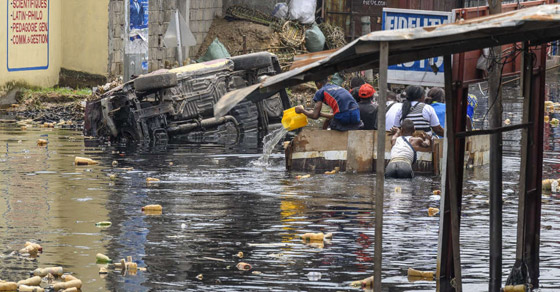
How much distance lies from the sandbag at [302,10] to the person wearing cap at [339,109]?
605 inches

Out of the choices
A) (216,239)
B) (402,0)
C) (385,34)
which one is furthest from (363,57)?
(402,0)

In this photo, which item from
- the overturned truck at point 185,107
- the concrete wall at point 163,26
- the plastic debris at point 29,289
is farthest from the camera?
the concrete wall at point 163,26

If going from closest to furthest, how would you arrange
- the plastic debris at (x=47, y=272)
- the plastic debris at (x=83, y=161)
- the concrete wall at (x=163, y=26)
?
the plastic debris at (x=47, y=272) < the plastic debris at (x=83, y=161) < the concrete wall at (x=163, y=26)

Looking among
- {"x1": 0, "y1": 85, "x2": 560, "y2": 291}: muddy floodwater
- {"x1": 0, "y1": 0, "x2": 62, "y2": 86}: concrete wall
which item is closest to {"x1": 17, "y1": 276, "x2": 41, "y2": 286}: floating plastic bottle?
{"x1": 0, "y1": 85, "x2": 560, "y2": 291}: muddy floodwater

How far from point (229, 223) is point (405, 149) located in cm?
399

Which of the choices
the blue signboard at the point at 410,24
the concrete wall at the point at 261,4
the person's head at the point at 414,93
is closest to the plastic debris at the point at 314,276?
the blue signboard at the point at 410,24

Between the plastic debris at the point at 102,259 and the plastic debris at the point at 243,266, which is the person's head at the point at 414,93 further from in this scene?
the plastic debris at the point at 102,259

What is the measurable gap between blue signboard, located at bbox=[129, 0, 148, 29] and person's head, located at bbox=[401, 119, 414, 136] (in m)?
9.11

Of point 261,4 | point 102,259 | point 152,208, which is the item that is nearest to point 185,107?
point 152,208

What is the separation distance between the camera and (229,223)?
10.6 metres

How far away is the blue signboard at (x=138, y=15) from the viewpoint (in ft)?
71.6

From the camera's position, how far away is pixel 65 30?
24969mm

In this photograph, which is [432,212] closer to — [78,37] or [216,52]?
[78,37]

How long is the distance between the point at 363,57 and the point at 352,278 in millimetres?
2200
